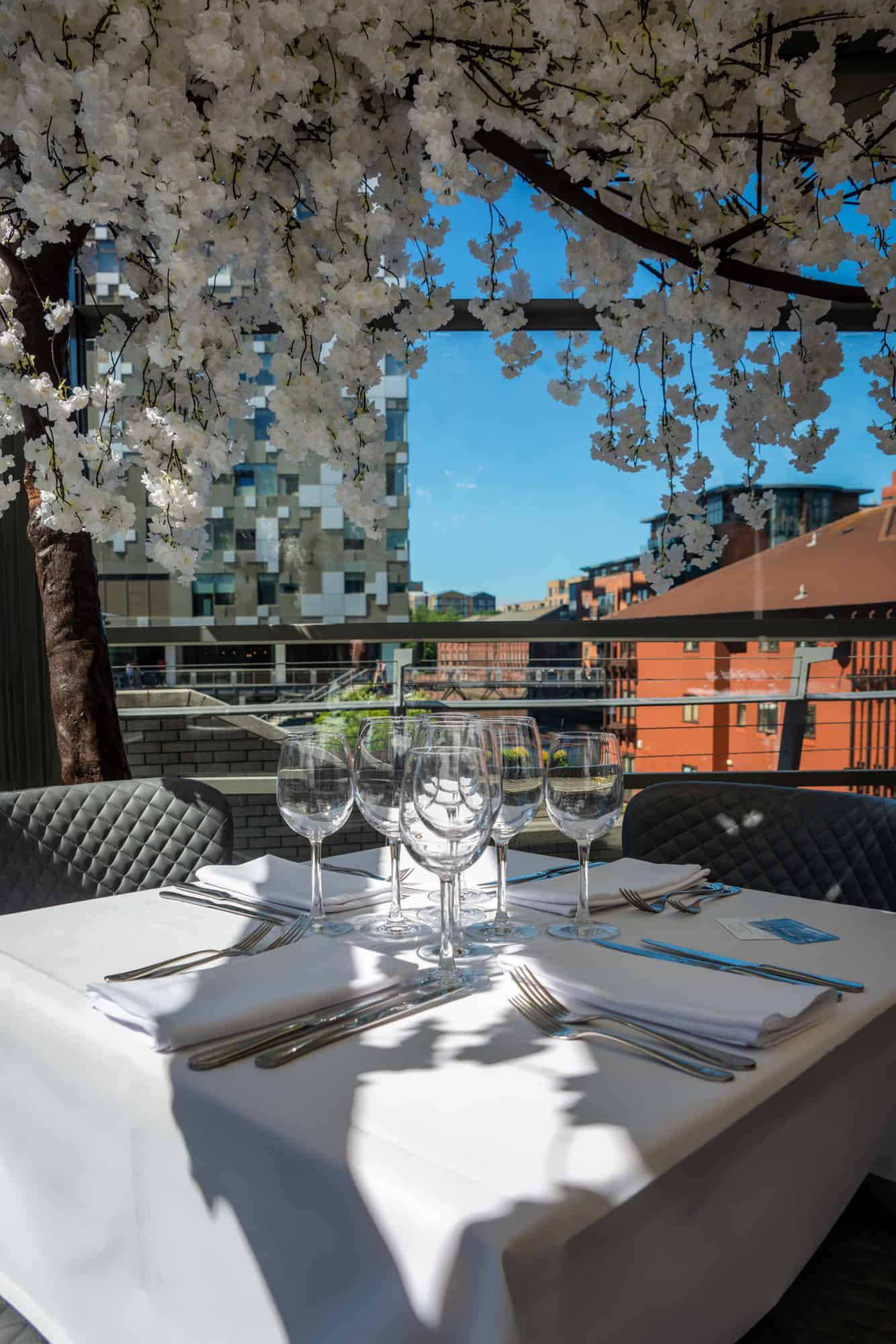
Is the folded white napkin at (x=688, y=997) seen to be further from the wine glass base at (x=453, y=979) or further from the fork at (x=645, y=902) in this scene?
the fork at (x=645, y=902)

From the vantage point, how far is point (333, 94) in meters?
1.51

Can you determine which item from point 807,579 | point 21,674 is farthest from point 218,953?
point 807,579

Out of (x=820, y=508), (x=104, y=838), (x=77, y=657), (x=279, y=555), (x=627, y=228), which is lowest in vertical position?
(x=104, y=838)

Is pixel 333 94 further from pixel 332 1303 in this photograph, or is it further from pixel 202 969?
pixel 332 1303

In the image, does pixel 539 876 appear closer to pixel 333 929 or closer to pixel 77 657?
pixel 333 929

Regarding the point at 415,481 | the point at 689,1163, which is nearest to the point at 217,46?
the point at 689,1163

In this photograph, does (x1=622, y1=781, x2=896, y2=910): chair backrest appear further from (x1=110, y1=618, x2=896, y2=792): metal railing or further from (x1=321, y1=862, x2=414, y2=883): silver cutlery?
(x1=110, y1=618, x2=896, y2=792): metal railing

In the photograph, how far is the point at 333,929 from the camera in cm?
118

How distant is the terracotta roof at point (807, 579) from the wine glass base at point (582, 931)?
292cm

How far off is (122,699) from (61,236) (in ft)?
9.03

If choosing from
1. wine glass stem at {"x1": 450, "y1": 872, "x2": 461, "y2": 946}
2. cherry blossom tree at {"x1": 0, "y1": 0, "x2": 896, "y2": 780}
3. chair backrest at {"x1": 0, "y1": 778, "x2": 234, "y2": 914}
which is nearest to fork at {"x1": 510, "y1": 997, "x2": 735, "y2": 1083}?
wine glass stem at {"x1": 450, "y1": 872, "x2": 461, "y2": 946}

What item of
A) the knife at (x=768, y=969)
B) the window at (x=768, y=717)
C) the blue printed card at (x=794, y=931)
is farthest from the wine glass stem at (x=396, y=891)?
the window at (x=768, y=717)

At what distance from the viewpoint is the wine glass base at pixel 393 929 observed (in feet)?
3.75

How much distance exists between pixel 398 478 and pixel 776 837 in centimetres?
252
